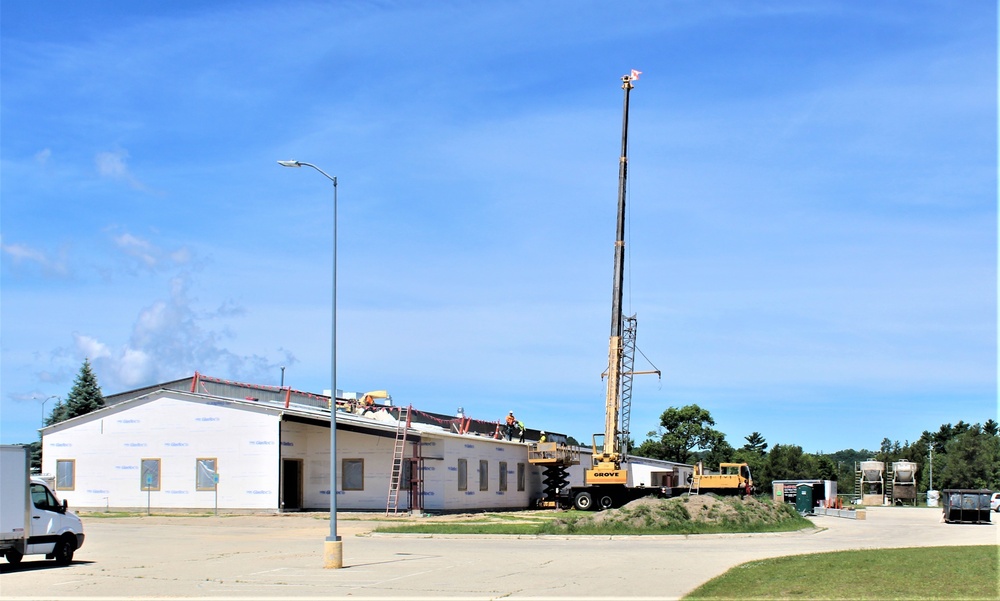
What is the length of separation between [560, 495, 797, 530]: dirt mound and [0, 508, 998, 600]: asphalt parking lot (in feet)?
3.75

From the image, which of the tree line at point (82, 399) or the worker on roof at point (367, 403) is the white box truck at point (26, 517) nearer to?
the worker on roof at point (367, 403)

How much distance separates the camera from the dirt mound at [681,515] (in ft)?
101

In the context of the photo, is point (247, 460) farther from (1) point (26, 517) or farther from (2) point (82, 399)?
(2) point (82, 399)

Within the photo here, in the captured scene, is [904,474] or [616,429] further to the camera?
[904,474]

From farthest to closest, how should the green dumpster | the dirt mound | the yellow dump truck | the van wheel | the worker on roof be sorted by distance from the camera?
the worker on roof, the yellow dump truck, the green dumpster, the dirt mound, the van wheel

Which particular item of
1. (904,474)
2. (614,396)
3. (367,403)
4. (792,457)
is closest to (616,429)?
(614,396)

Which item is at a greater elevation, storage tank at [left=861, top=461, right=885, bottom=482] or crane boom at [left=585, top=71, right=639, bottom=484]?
crane boom at [left=585, top=71, right=639, bottom=484]

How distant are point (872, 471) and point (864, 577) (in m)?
80.2

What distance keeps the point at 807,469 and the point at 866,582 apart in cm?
10411

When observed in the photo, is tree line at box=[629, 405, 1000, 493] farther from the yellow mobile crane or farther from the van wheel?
the van wheel

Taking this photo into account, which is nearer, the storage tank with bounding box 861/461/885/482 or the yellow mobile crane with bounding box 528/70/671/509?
the yellow mobile crane with bounding box 528/70/671/509

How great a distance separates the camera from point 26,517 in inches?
841

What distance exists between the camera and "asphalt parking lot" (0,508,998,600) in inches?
693

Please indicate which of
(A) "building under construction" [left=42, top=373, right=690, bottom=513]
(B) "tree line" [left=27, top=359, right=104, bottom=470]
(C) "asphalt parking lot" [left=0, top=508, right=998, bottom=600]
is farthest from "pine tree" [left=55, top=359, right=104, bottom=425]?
(C) "asphalt parking lot" [left=0, top=508, right=998, bottom=600]
